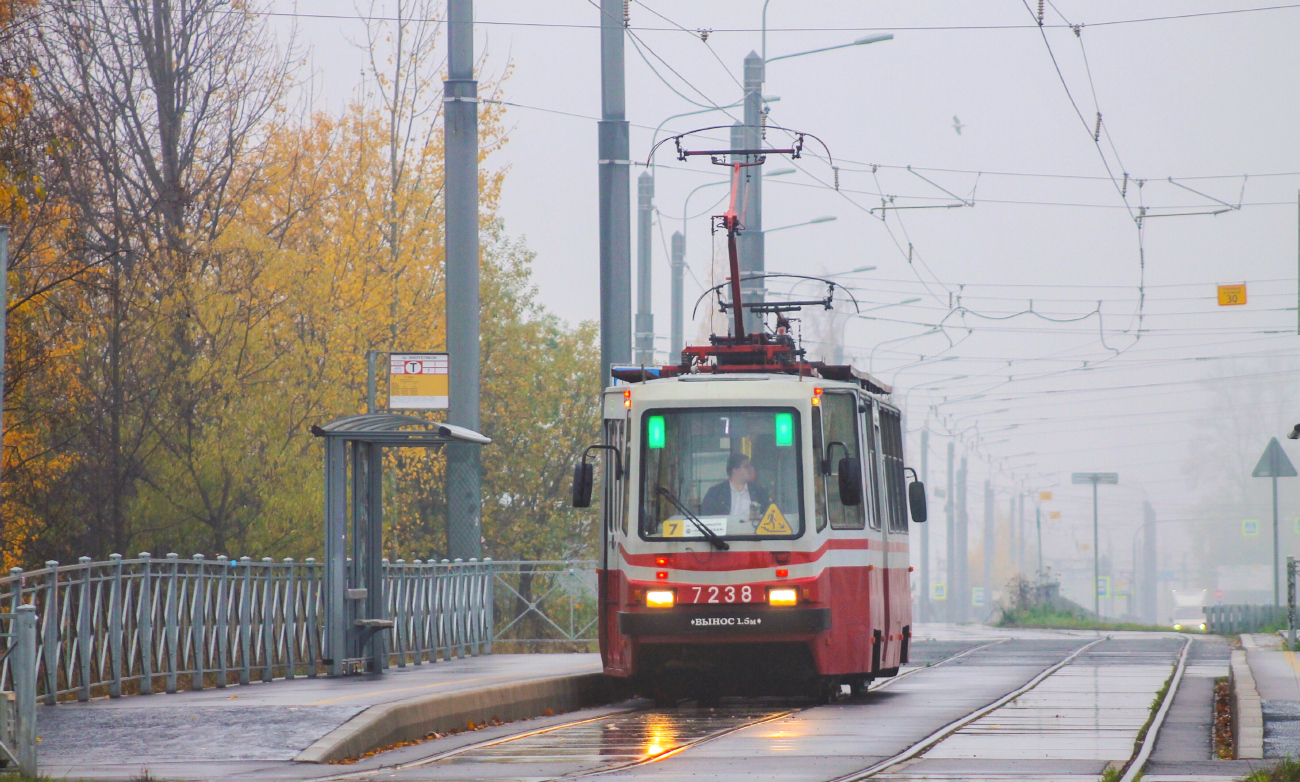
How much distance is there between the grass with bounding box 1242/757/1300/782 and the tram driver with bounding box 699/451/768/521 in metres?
6.71

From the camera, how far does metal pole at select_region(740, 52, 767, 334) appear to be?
2841 centimetres

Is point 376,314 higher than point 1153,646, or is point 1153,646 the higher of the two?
point 376,314

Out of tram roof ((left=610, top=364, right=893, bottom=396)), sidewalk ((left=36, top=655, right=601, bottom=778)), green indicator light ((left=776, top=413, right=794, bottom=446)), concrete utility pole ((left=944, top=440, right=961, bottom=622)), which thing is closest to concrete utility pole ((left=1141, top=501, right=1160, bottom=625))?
concrete utility pole ((left=944, top=440, right=961, bottom=622))

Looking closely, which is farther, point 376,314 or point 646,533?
point 376,314

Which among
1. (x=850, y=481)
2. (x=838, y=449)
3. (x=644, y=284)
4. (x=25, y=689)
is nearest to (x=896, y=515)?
(x=838, y=449)

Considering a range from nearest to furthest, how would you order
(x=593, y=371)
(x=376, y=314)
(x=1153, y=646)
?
(x=1153, y=646)
(x=376, y=314)
(x=593, y=371)

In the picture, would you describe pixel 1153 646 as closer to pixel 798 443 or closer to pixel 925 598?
pixel 798 443

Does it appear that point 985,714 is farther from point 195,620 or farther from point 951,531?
point 951,531

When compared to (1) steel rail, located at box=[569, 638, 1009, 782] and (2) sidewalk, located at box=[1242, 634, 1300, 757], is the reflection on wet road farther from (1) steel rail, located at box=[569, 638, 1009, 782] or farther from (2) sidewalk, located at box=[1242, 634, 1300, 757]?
(2) sidewalk, located at box=[1242, 634, 1300, 757]

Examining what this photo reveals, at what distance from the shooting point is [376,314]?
32.6 meters

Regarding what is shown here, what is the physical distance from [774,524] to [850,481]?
74 cm

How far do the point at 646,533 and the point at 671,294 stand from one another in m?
26.8

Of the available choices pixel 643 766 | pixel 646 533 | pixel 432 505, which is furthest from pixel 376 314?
pixel 643 766

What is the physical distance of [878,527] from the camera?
17312 mm
